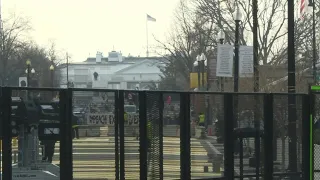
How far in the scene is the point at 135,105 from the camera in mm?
8500

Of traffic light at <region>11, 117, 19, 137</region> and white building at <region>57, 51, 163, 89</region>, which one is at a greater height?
white building at <region>57, 51, 163, 89</region>

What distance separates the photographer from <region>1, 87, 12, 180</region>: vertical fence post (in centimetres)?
735

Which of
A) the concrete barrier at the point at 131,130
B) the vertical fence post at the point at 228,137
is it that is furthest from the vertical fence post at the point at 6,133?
the vertical fence post at the point at 228,137

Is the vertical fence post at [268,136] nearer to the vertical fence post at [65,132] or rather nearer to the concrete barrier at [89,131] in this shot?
the concrete barrier at [89,131]

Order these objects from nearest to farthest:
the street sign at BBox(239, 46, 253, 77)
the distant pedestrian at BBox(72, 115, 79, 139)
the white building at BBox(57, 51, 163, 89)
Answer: the distant pedestrian at BBox(72, 115, 79, 139) → the street sign at BBox(239, 46, 253, 77) → the white building at BBox(57, 51, 163, 89)

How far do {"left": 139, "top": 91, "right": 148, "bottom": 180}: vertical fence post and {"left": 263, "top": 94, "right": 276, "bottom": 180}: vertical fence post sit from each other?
258cm

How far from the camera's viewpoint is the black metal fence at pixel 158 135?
302 inches

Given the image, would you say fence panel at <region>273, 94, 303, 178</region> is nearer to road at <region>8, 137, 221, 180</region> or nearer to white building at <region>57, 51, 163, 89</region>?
road at <region>8, 137, 221, 180</region>

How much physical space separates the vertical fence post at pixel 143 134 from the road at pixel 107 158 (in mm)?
82

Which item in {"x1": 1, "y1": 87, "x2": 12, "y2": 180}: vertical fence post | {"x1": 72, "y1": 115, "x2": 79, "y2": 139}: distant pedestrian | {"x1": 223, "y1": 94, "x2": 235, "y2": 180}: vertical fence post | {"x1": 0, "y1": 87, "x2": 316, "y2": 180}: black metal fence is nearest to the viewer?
{"x1": 1, "y1": 87, "x2": 12, "y2": 180}: vertical fence post

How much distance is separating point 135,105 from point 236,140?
87.7 inches

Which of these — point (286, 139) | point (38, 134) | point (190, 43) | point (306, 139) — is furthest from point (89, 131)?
point (190, 43)

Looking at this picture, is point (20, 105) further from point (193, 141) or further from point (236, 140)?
point (236, 140)

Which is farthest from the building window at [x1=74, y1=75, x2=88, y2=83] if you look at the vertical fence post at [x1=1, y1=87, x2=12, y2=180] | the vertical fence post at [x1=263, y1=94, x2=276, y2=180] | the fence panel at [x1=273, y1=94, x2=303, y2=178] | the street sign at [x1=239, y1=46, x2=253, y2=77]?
the vertical fence post at [x1=1, y1=87, x2=12, y2=180]
